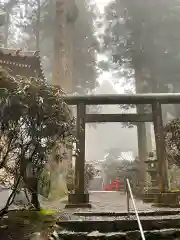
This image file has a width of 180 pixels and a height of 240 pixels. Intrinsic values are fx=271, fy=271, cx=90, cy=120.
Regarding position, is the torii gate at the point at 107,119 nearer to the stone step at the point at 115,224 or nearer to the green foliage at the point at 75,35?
the stone step at the point at 115,224

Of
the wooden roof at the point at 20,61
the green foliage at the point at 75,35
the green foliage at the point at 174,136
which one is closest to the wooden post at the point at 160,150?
the green foliage at the point at 174,136

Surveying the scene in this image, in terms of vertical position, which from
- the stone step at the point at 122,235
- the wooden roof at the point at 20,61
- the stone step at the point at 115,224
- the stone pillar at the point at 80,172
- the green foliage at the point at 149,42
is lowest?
the stone step at the point at 122,235

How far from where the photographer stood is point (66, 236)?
17.0 feet

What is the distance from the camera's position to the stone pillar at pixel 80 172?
7930 mm

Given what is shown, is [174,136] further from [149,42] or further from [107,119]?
[149,42]

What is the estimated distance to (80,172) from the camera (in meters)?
8.27

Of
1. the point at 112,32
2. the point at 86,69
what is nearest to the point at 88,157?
the point at 86,69

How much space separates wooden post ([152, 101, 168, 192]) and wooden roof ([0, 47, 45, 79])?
4640mm

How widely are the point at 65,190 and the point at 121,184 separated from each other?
9.31 meters

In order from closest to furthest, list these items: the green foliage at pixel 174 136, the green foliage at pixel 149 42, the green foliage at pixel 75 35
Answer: the green foliage at pixel 174 136, the green foliage at pixel 149 42, the green foliage at pixel 75 35

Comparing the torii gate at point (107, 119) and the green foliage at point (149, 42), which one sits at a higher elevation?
the green foliage at point (149, 42)

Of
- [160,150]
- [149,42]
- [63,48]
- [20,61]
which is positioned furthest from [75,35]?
[160,150]

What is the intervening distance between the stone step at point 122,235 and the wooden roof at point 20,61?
6689 millimetres

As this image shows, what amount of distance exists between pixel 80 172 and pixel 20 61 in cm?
546
